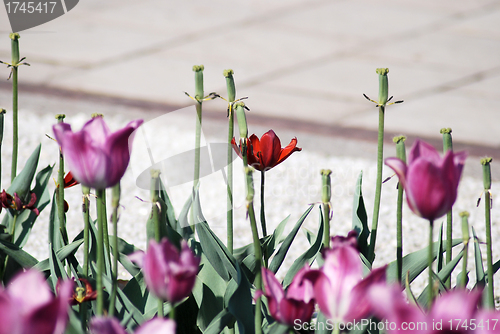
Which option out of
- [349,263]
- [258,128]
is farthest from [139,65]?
[349,263]

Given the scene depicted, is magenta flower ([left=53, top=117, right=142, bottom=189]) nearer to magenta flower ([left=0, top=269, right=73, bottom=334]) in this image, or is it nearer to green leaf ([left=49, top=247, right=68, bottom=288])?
magenta flower ([left=0, top=269, right=73, bottom=334])

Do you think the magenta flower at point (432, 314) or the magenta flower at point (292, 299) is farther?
the magenta flower at point (292, 299)

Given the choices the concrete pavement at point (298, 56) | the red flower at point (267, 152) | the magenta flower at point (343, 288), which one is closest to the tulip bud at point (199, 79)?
the red flower at point (267, 152)

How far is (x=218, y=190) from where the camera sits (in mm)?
2652

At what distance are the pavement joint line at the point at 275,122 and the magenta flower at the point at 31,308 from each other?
8.86 feet

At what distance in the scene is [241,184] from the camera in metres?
1.69

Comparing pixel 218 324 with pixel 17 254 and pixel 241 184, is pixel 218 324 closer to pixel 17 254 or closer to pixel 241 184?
pixel 17 254

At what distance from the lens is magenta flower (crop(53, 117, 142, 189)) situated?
2.26 ft

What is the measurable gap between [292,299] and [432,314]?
0.17m

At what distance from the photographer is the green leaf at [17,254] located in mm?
1110

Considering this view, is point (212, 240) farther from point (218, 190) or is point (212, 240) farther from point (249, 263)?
point (218, 190)

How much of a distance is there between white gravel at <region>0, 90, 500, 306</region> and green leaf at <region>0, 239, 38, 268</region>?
2.16 ft

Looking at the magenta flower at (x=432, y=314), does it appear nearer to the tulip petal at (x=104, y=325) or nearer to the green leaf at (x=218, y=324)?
the tulip petal at (x=104, y=325)

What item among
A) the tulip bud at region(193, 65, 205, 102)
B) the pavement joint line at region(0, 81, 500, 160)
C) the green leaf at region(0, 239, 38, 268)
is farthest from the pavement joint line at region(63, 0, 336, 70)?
the tulip bud at region(193, 65, 205, 102)
